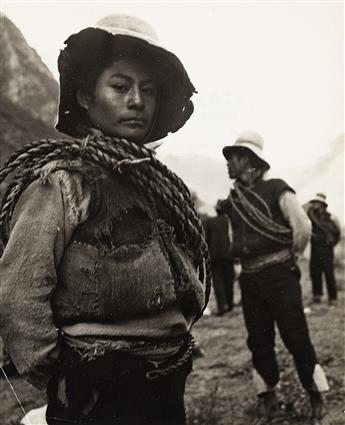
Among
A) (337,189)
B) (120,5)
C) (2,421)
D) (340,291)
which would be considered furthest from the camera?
(340,291)

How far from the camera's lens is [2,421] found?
3.20 meters

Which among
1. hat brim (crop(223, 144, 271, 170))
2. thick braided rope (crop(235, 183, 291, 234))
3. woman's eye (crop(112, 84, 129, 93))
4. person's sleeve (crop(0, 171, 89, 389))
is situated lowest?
person's sleeve (crop(0, 171, 89, 389))

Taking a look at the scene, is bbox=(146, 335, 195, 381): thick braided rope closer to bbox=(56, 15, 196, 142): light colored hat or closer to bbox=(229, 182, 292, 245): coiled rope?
bbox=(56, 15, 196, 142): light colored hat

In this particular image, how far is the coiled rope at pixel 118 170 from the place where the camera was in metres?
1.52

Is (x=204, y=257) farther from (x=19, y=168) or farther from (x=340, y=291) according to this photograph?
(x=340, y=291)

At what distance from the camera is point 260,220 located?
11.6 feet

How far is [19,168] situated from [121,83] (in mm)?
415

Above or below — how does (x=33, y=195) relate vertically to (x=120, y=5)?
below

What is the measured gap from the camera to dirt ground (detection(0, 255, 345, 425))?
3.41m

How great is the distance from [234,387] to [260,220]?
1432mm

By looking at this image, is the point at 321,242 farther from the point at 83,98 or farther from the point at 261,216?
the point at 83,98

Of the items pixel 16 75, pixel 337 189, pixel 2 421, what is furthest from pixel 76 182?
pixel 337 189

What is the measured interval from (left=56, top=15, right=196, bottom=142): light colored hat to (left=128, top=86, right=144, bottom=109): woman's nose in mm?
138

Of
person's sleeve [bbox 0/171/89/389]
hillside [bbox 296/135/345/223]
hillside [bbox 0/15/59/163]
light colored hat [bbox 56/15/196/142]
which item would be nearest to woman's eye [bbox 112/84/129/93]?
light colored hat [bbox 56/15/196/142]
